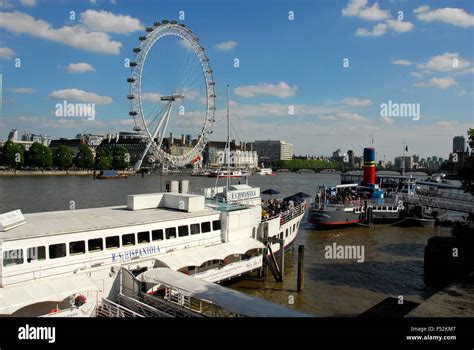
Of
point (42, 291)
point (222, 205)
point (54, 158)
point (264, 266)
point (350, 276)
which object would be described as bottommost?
point (350, 276)

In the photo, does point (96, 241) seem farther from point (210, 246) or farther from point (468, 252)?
point (468, 252)

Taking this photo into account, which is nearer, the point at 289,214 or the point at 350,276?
the point at 350,276

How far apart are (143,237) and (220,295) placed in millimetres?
6049

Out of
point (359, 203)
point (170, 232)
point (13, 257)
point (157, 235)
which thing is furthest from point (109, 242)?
point (359, 203)

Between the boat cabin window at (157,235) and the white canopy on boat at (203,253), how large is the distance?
30.4 inches

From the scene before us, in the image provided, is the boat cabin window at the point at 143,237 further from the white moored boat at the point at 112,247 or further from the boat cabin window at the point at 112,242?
the boat cabin window at the point at 112,242

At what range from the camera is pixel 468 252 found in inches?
848

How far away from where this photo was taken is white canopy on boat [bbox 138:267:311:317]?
11227mm

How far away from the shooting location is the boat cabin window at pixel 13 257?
13.8 m

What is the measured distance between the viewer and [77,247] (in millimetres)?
15492

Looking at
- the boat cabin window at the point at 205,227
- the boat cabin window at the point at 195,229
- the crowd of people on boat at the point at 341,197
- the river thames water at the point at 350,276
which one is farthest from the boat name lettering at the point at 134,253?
the crowd of people on boat at the point at 341,197

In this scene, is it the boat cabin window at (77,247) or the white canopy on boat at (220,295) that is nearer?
the white canopy on boat at (220,295)

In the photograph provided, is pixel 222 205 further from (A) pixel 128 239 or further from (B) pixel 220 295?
(B) pixel 220 295
